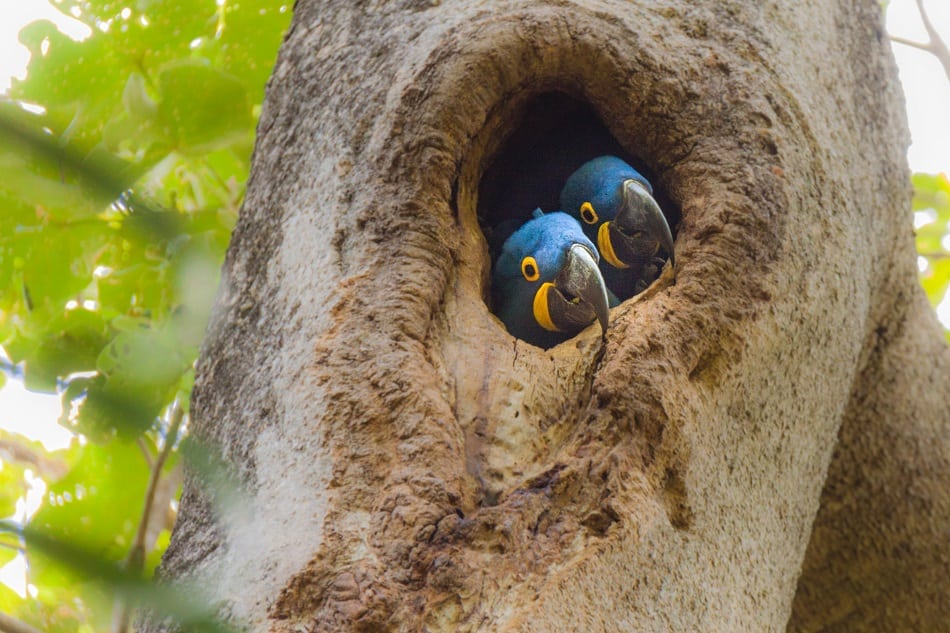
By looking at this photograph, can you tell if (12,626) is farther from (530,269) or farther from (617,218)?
(617,218)

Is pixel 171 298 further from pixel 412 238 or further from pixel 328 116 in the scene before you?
pixel 412 238

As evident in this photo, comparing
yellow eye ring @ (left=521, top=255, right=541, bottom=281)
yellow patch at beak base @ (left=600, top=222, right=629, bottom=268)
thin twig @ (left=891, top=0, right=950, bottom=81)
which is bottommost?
thin twig @ (left=891, top=0, right=950, bottom=81)

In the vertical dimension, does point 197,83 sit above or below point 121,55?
below

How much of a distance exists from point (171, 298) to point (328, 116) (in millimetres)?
812

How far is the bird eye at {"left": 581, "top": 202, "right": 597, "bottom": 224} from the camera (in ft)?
8.65

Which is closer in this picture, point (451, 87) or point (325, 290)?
point (325, 290)

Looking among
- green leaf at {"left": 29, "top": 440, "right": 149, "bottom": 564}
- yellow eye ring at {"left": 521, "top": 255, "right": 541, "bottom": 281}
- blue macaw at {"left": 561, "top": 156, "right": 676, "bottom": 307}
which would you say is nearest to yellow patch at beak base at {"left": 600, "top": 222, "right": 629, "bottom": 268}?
blue macaw at {"left": 561, "top": 156, "right": 676, "bottom": 307}

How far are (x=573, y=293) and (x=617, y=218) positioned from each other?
0.33 meters

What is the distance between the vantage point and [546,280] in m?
2.36

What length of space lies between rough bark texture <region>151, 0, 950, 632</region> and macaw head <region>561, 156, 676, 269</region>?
0.96ft

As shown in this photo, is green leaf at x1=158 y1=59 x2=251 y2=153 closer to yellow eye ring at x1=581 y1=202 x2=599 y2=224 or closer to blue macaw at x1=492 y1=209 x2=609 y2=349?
blue macaw at x1=492 y1=209 x2=609 y2=349

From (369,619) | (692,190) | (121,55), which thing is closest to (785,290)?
(692,190)

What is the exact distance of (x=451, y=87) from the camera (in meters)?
1.82

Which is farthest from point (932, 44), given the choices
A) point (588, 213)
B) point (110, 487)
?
point (110, 487)
